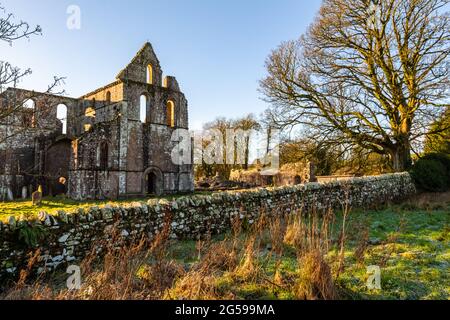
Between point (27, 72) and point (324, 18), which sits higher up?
point (324, 18)

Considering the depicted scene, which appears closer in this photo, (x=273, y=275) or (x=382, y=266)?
(x=273, y=275)

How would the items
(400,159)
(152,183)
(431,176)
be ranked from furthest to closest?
(152,183) < (400,159) < (431,176)

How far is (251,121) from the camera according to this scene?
146 ft

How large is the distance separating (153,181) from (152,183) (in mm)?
232

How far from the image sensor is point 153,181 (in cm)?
2447

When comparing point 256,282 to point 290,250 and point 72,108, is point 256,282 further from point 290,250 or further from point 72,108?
point 72,108

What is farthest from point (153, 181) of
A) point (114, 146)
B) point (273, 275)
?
point (273, 275)

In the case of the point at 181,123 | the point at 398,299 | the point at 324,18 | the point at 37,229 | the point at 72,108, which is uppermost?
the point at 324,18

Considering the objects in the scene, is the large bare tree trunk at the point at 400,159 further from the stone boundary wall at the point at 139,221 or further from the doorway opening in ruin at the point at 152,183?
the doorway opening in ruin at the point at 152,183

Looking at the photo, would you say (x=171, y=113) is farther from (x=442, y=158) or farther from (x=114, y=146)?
(x=442, y=158)

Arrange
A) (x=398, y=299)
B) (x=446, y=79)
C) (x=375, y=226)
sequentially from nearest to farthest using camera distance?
1. (x=398, y=299)
2. (x=375, y=226)
3. (x=446, y=79)

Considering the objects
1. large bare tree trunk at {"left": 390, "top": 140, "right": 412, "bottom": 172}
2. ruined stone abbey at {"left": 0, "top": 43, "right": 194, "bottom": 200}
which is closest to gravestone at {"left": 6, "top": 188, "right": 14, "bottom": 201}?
ruined stone abbey at {"left": 0, "top": 43, "right": 194, "bottom": 200}
